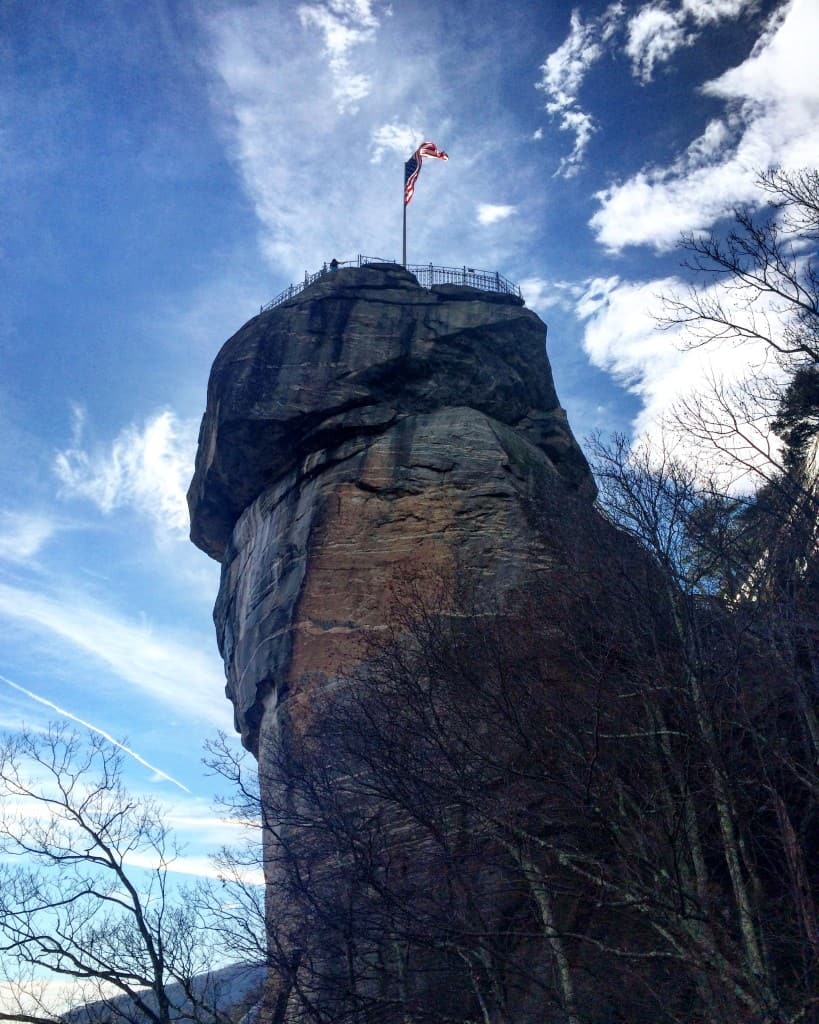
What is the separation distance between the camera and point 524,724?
1245 centimetres

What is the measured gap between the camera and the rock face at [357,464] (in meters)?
20.8

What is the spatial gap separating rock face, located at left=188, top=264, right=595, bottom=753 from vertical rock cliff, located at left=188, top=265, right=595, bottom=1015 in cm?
5

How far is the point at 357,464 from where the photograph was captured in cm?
2339

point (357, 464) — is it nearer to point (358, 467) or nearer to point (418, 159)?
point (358, 467)

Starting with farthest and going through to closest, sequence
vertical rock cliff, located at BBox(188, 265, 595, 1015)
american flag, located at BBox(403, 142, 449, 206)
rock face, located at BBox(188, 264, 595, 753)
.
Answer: american flag, located at BBox(403, 142, 449, 206) < rock face, located at BBox(188, 264, 595, 753) < vertical rock cliff, located at BBox(188, 265, 595, 1015)

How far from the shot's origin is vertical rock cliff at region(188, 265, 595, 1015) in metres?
20.7

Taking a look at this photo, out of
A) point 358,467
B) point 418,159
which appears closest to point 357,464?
point 358,467

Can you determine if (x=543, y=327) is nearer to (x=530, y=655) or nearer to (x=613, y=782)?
(x=530, y=655)

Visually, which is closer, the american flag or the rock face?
the rock face

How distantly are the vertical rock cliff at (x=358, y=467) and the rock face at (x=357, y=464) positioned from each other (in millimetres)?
48

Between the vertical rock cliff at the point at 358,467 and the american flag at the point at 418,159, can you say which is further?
the american flag at the point at 418,159

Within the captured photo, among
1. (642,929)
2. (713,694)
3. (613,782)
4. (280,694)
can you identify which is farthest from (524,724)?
(280,694)

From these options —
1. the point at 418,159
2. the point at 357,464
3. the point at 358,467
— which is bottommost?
the point at 358,467

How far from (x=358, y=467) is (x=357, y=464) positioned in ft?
0.39
